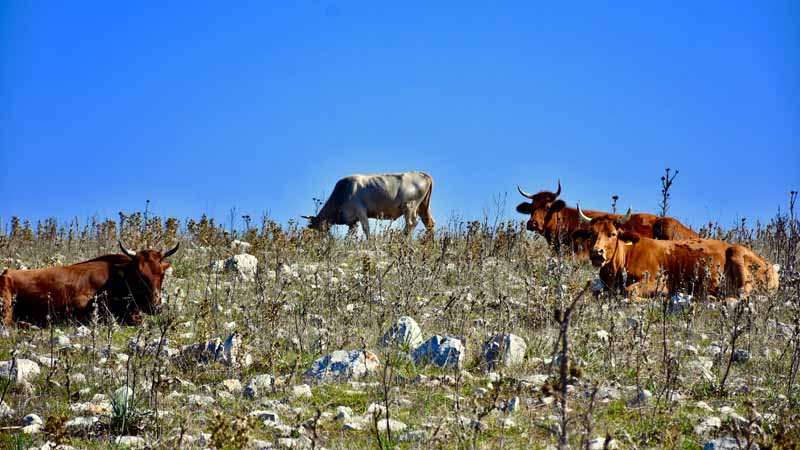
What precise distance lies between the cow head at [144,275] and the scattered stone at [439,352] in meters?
4.37

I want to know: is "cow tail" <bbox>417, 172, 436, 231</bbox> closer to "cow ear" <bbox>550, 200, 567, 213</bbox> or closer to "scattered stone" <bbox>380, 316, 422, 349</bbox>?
"cow ear" <bbox>550, 200, 567, 213</bbox>

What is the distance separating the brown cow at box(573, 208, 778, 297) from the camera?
11.7 meters

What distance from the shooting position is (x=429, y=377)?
6812 mm

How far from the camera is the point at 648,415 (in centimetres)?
595

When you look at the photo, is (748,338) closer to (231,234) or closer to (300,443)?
(300,443)

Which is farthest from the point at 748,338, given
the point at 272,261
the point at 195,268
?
the point at 195,268

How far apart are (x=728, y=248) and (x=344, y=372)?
Answer: 7232 millimetres

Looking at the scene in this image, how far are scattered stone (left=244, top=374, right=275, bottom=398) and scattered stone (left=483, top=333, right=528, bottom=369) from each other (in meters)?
1.71

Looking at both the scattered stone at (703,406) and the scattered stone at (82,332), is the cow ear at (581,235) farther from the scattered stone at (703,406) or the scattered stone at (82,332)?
the scattered stone at (82,332)

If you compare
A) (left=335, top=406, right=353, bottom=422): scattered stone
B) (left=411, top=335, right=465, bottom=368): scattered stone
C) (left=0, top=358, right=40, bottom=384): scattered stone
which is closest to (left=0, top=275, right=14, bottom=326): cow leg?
(left=0, top=358, right=40, bottom=384): scattered stone

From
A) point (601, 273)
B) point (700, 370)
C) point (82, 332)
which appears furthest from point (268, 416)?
point (601, 273)

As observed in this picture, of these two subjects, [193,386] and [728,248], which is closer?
[193,386]

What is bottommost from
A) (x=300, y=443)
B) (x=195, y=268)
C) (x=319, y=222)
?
(x=300, y=443)

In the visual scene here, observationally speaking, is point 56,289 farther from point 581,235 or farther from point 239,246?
point 581,235
